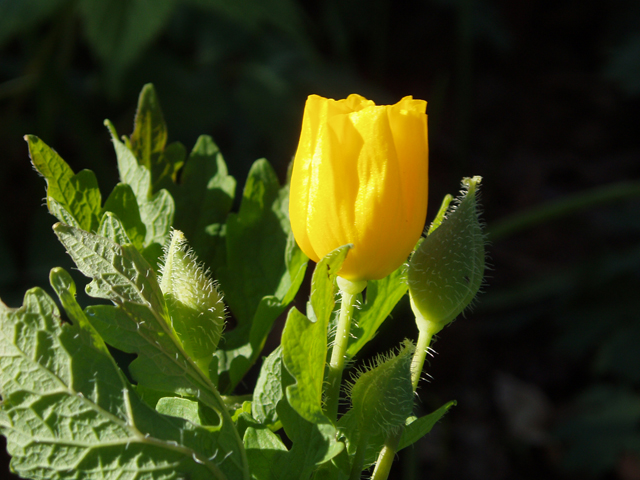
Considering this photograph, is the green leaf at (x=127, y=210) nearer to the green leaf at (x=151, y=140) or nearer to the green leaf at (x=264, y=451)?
the green leaf at (x=151, y=140)

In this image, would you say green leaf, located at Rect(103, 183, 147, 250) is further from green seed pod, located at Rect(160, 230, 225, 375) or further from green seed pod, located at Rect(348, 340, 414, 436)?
green seed pod, located at Rect(348, 340, 414, 436)

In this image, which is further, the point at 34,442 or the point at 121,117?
the point at 121,117

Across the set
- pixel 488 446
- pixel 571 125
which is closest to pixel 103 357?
pixel 488 446

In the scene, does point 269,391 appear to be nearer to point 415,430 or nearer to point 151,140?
point 415,430

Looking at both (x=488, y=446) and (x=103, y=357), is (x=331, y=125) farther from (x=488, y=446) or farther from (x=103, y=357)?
(x=488, y=446)

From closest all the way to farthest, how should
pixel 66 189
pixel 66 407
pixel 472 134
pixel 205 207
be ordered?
pixel 66 407, pixel 66 189, pixel 205 207, pixel 472 134

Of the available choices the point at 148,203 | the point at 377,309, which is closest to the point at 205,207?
the point at 148,203
